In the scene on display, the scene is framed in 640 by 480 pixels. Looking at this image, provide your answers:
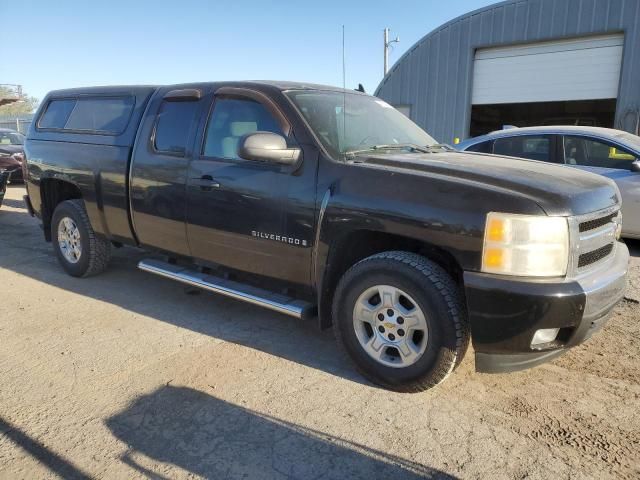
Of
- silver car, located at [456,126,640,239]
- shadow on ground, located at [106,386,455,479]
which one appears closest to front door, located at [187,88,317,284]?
shadow on ground, located at [106,386,455,479]

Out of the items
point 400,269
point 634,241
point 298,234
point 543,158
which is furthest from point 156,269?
point 634,241

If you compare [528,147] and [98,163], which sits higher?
[98,163]

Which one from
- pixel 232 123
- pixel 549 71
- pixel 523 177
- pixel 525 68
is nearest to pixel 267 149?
pixel 232 123

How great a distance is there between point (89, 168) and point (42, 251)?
2489 mm

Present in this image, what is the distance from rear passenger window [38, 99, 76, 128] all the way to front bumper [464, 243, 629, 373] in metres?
4.75

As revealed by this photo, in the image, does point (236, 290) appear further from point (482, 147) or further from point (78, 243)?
point (482, 147)

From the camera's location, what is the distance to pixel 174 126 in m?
4.23

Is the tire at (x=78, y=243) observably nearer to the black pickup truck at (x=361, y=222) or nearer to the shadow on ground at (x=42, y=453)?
the black pickup truck at (x=361, y=222)

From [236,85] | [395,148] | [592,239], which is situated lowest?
[592,239]

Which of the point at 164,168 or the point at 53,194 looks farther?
the point at 53,194

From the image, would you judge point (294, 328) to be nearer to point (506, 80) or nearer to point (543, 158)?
point (543, 158)

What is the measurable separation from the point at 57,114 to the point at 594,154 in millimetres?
6591

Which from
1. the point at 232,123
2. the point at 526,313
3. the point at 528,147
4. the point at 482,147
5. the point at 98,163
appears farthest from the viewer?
the point at 482,147

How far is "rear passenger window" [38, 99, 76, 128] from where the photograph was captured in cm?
543
